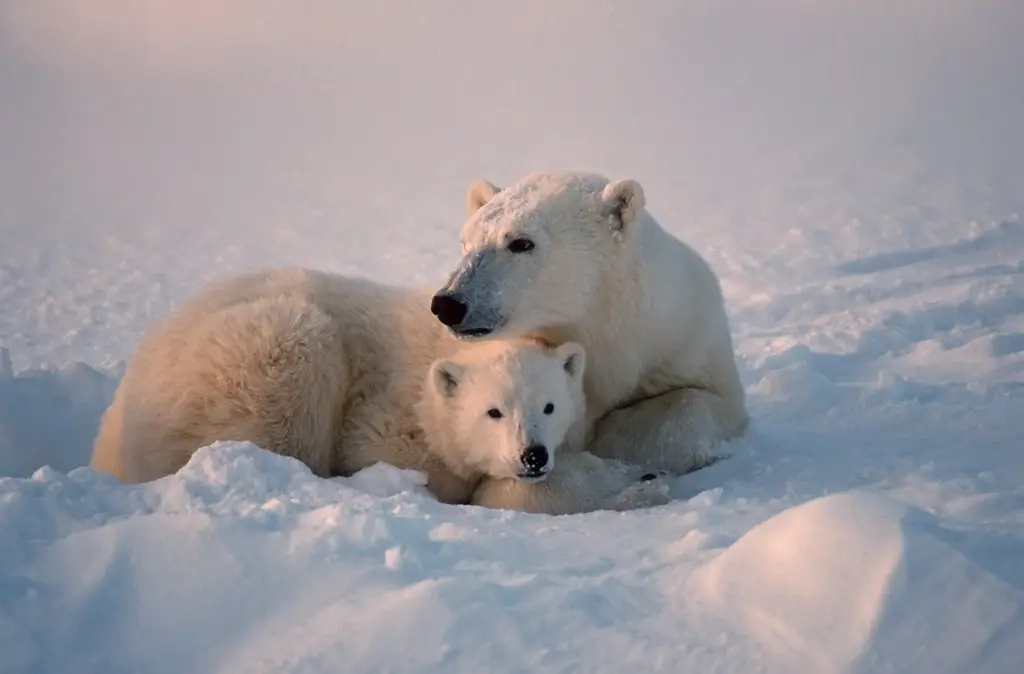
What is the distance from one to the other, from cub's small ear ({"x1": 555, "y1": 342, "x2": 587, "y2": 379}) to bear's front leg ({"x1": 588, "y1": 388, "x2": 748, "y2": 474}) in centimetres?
34

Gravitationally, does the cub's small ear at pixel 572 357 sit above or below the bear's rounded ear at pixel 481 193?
below

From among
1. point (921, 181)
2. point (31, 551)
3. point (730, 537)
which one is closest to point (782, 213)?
point (921, 181)

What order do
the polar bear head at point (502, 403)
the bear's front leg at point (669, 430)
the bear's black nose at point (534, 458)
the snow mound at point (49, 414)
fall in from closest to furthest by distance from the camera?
the bear's black nose at point (534, 458), the polar bear head at point (502, 403), the bear's front leg at point (669, 430), the snow mound at point (49, 414)

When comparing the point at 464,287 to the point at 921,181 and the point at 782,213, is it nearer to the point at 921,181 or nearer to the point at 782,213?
the point at 782,213

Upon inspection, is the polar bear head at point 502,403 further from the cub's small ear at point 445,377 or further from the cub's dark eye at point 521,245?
the cub's dark eye at point 521,245

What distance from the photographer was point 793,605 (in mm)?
1906

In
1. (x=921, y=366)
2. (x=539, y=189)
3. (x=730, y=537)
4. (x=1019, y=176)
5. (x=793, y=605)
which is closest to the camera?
(x=793, y=605)

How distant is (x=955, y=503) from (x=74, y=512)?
2556 millimetres

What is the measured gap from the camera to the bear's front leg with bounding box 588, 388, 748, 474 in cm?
388

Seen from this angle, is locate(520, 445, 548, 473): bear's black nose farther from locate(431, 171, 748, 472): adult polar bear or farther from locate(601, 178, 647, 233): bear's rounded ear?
locate(601, 178, 647, 233): bear's rounded ear

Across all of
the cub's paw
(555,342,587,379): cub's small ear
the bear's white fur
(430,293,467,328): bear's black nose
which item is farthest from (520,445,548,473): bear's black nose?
(430,293,467,328): bear's black nose

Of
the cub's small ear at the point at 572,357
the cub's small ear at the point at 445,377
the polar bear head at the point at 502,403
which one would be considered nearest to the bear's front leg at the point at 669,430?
the polar bear head at the point at 502,403

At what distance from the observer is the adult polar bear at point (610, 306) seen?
3.72 meters

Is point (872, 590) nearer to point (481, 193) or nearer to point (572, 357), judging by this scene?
point (572, 357)
